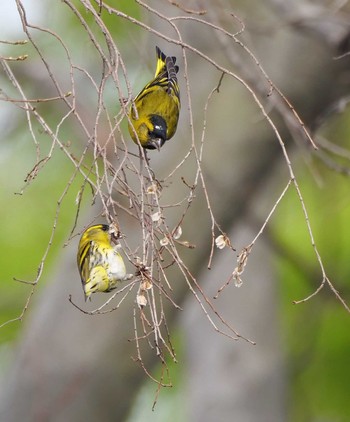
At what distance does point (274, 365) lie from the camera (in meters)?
7.51

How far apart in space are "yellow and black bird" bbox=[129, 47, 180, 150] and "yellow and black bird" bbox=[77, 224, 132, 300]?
0.33m

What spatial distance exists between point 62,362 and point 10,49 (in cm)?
258

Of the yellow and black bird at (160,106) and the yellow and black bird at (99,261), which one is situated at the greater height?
the yellow and black bird at (160,106)

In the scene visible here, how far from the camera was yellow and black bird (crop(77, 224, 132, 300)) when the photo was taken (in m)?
2.51

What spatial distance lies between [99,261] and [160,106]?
533 millimetres

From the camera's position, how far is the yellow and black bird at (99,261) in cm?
251

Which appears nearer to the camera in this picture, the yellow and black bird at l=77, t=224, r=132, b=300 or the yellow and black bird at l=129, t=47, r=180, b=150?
the yellow and black bird at l=77, t=224, r=132, b=300

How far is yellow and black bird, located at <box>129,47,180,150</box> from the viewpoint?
280cm

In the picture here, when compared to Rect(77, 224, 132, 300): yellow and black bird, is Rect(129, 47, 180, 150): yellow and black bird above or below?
above

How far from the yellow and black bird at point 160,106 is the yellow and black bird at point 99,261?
33 centimetres

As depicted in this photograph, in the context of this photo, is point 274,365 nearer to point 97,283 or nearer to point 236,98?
point 236,98

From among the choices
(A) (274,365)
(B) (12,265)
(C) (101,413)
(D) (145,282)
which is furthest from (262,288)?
(D) (145,282)

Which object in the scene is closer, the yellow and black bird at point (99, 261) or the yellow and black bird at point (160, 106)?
the yellow and black bird at point (99, 261)

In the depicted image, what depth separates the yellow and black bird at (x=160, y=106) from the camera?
2.80m
